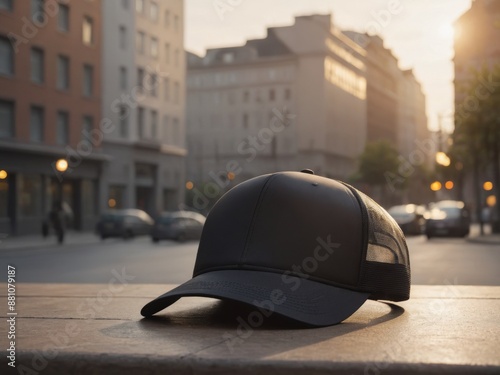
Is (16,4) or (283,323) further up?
(16,4)

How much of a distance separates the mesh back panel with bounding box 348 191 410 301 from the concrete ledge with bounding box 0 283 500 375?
0.22 meters

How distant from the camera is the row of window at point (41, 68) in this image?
42406mm

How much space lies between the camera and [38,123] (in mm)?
45969

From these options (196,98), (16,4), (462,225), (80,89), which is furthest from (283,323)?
(196,98)

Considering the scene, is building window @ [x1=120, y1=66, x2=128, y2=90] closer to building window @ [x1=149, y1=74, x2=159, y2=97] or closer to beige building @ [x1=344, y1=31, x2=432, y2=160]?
building window @ [x1=149, y1=74, x2=159, y2=97]

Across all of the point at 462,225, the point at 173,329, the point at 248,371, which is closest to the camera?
the point at 248,371

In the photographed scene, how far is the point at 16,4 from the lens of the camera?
1673 inches

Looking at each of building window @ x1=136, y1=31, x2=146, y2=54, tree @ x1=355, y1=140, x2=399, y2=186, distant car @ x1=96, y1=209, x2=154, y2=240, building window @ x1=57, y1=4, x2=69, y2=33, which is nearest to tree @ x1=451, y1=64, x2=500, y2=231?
distant car @ x1=96, y1=209, x2=154, y2=240

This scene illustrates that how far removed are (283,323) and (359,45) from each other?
122817 millimetres

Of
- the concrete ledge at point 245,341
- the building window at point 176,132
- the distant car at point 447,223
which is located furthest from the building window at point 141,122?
the concrete ledge at point 245,341

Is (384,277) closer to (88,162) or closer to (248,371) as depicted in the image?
(248,371)

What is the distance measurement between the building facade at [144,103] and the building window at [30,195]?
8.34 meters

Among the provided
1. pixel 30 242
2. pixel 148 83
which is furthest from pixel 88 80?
pixel 30 242

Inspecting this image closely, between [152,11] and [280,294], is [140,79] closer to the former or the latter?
[152,11]
